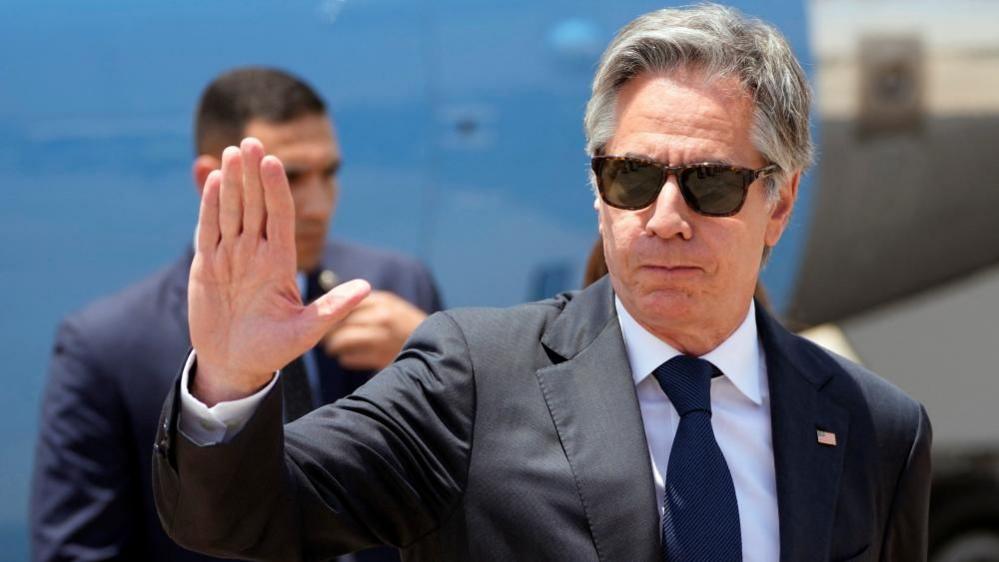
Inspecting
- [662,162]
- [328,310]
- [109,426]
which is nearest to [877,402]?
[662,162]

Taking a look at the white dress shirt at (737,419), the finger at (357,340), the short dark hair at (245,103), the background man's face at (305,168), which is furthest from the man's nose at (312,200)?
the white dress shirt at (737,419)

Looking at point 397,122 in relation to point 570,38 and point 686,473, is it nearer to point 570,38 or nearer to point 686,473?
point 570,38

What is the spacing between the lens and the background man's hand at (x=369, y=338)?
3.05 meters

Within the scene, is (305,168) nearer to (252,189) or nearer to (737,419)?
(737,419)

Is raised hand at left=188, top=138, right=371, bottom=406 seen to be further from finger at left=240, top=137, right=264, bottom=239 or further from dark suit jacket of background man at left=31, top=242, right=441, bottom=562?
dark suit jacket of background man at left=31, top=242, right=441, bottom=562

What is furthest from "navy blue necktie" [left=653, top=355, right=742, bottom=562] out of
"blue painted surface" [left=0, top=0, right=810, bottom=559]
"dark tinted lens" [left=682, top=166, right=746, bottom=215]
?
"blue painted surface" [left=0, top=0, right=810, bottom=559]

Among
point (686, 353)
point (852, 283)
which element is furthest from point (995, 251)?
point (686, 353)

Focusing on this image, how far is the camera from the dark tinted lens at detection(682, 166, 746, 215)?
185 centimetres

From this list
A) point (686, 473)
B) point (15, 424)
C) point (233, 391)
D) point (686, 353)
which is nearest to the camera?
point (233, 391)

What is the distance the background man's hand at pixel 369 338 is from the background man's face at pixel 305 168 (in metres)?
0.19

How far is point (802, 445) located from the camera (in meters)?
1.88

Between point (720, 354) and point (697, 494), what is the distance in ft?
0.77

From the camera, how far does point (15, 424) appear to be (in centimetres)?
443

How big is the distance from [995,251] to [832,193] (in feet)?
2.17
